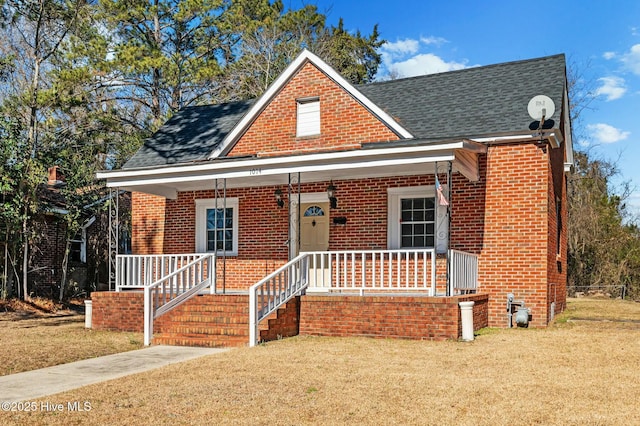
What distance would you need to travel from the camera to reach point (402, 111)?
653 inches

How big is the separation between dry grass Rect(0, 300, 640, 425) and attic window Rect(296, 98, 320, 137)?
6.82 meters

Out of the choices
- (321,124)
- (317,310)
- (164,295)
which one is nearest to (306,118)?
(321,124)

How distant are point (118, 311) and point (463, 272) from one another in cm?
743

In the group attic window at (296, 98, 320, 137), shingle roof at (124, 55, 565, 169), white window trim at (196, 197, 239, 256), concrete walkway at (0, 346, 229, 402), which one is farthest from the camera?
white window trim at (196, 197, 239, 256)

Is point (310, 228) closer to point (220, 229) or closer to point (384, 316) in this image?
point (220, 229)

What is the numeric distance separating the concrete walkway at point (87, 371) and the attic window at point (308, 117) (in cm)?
704

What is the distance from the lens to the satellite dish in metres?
13.5

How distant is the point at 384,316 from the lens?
12.3m

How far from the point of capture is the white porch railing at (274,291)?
11547mm

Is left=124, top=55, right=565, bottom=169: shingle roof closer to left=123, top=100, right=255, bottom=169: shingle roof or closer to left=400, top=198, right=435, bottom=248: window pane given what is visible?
left=123, top=100, right=255, bottom=169: shingle roof

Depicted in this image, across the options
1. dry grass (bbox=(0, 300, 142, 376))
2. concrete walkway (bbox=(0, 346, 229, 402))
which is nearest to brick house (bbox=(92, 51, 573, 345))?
dry grass (bbox=(0, 300, 142, 376))

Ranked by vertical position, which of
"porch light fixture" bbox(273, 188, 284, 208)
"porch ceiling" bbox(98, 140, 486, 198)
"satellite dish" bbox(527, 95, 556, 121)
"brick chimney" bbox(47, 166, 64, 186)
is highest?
"satellite dish" bbox(527, 95, 556, 121)

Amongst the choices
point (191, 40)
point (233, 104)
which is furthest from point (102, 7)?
point (233, 104)

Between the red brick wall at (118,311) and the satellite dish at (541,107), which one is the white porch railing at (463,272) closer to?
the satellite dish at (541,107)
